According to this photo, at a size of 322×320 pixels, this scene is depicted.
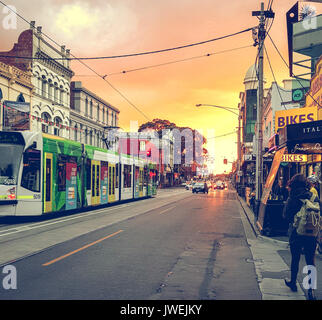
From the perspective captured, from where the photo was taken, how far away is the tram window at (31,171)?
15559mm

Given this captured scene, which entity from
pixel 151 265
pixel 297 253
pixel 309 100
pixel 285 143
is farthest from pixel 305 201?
pixel 309 100

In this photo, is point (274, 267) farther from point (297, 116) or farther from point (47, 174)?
point (47, 174)

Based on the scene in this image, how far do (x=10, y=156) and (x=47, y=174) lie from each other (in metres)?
1.71

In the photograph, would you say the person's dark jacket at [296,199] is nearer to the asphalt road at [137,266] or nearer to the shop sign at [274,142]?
the asphalt road at [137,266]

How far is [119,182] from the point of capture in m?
27.2

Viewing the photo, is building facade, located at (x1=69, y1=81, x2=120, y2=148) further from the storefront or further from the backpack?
the backpack

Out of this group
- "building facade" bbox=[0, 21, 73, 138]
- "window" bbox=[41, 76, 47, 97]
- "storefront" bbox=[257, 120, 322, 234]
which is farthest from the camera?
"window" bbox=[41, 76, 47, 97]

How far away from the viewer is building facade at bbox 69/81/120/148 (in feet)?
154

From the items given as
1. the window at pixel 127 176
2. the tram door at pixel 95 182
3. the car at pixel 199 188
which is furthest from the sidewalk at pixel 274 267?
the car at pixel 199 188

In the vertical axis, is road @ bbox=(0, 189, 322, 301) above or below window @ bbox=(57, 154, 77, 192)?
below

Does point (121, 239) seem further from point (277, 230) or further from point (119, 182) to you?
point (119, 182)

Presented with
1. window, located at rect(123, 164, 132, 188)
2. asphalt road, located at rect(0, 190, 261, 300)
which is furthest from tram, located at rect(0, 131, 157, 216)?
window, located at rect(123, 164, 132, 188)

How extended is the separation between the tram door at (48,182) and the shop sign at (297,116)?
9551 millimetres

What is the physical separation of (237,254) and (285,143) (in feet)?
11.7
